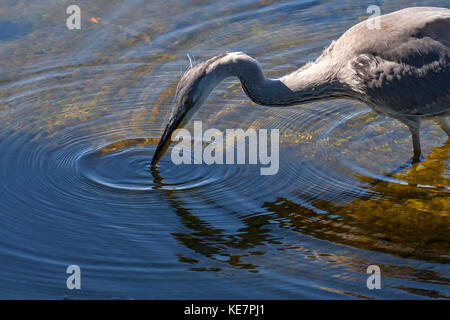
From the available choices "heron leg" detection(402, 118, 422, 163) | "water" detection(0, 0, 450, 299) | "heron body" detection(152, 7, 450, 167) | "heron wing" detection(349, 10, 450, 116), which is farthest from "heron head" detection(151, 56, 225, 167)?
"heron leg" detection(402, 118, 422, 163)

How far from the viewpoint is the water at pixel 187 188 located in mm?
5641

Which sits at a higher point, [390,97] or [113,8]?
[113,8]

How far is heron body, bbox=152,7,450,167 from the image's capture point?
6.79 m

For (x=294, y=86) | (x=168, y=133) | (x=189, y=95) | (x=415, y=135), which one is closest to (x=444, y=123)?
(x=415, y=135)

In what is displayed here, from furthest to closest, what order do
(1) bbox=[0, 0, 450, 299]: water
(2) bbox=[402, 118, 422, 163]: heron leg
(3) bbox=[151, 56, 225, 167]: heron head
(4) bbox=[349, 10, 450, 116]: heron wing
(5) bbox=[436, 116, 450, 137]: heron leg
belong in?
(5) bbox=[436, 116, 450, 137]: heron leg < (2) bbox=[402, 118, 422, 163]: heron leg < (4) bbox=[349, 10, 450, 116]: heron wing < (3) bbox=[151, 56, 225, 167]: heron head < (1) bbox=[0, 0, 450, 299]: water

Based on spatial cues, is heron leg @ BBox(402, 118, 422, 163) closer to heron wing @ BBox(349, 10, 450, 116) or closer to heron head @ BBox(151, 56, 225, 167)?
heron wing @ BBox(349, 10, 450, 116)

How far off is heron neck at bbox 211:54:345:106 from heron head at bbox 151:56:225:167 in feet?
0.74

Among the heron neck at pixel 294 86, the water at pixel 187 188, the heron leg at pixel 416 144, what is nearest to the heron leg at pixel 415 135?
the heron leg at pixel 416 144

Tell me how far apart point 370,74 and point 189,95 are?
1849 millimetres

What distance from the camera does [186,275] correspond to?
5.66 meters

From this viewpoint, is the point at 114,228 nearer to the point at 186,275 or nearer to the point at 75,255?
the point at 75,255

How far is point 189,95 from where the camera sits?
671 cm

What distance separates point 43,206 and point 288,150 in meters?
2.66
